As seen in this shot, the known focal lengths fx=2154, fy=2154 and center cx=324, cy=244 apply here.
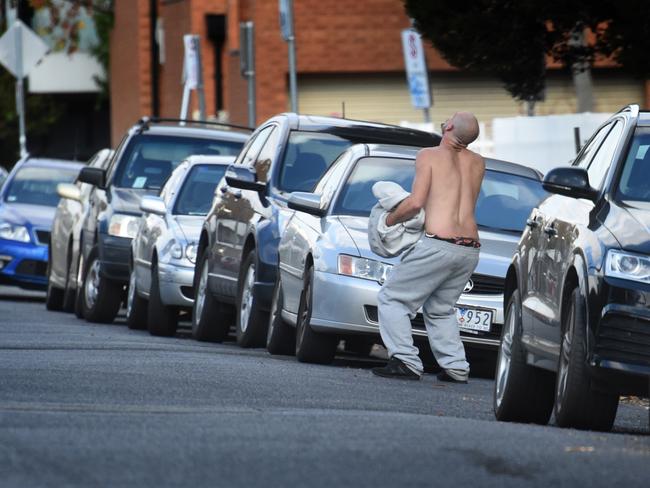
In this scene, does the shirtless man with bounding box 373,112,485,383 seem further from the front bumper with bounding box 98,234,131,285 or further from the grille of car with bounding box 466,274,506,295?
the front bumper with bounding box 98,234,131,285

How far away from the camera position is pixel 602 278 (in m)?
9.30

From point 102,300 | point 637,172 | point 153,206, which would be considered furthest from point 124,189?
point 637,172

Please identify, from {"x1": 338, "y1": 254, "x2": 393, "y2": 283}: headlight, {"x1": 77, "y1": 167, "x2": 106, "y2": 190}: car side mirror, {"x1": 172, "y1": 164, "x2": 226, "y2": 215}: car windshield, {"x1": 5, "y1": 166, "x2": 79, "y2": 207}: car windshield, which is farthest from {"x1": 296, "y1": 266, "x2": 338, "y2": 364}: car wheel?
{"x1": 5, "y1": 166, "x2": 79, "y2": 207}: car windshield

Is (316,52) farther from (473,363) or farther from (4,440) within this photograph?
(4,440)

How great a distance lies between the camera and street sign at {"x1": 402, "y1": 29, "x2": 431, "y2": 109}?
2331cm

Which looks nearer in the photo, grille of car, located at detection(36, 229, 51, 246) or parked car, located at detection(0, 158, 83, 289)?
parked car, located at detection(0, 158, 83, 289)

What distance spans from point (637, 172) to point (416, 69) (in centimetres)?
1345

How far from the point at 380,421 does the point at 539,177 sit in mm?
6114

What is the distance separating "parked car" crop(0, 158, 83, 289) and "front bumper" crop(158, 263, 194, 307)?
732cm

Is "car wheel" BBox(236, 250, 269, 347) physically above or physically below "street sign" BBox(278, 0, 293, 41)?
below

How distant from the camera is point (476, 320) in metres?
14.0

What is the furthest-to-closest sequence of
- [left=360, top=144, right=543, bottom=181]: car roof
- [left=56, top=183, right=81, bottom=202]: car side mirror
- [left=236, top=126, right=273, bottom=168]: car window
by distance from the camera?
[left=56, top=183, right=81, bottom=202]: car side mirror → [left=236, top=126, right=273, bottom=168]: car window → [left=360, top=144, right=543, bottom=181]: car roof

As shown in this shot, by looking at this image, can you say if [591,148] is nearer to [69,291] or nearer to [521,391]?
[521,391]

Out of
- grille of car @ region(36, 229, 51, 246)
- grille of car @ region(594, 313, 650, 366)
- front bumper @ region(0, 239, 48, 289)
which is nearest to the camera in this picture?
grille of car @ region(594, 313, 650, 366)
